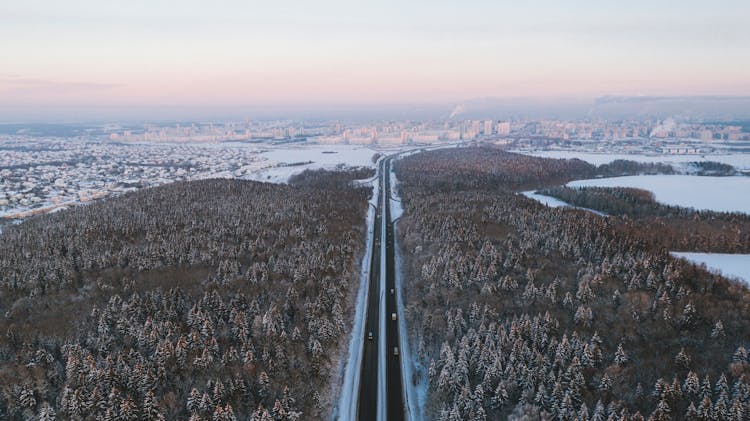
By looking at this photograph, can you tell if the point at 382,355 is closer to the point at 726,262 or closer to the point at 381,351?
the point at 381,351

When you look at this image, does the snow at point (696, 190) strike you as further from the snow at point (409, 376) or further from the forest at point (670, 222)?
the snow at point (409, 376)

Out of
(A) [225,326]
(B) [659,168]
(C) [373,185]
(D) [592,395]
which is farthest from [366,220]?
(B) [659,168]

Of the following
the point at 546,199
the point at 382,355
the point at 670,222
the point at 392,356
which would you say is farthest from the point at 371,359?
the point at 546,199

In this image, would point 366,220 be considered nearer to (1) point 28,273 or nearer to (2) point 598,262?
(2) point 598,262

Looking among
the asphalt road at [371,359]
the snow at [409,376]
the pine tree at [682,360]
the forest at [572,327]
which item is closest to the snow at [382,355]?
the asphalt road at [371,359]

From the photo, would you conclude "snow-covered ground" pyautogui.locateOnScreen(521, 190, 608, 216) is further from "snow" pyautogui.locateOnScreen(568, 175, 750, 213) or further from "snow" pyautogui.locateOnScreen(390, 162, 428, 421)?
"snow" pyautogui.locateOnScreen(390, 162, 428, 421)

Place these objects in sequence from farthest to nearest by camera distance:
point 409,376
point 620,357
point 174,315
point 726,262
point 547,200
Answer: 1. point 547,200
2. point 726,262
3. point 174,315
4. point 409,376
5. point 620,357
